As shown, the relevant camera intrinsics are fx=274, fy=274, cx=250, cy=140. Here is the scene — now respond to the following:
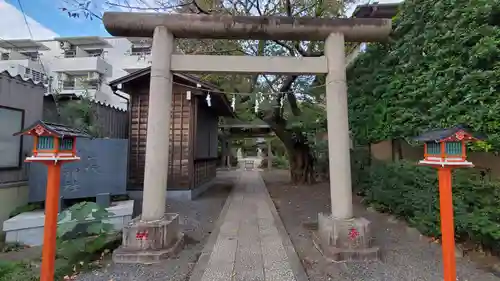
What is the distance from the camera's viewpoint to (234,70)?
4.96m

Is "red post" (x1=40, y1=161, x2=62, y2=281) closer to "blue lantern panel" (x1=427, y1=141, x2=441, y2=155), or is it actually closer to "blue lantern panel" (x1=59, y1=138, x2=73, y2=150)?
"blue lantern panel" (x1=59, y1=138, x2=73, y2=150)

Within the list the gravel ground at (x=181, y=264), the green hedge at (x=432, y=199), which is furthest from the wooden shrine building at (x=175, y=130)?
the green hedge at (x=432, y=199)

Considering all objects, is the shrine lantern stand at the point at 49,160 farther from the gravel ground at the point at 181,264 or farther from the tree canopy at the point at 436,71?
the tree canopy at the point at 436,71

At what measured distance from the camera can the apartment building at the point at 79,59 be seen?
2342 cm

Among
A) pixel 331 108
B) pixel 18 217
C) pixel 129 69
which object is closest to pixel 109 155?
pixel 18 217

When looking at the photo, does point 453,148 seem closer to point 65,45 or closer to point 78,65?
point 78,65

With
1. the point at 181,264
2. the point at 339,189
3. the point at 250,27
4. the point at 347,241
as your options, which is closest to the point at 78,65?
the point at 250,27

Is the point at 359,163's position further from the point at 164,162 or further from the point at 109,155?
the point at 109,155

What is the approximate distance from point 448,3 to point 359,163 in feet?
18.4

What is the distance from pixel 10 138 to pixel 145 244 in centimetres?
485

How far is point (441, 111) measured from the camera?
4445 millimetres

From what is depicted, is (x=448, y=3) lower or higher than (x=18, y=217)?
higher

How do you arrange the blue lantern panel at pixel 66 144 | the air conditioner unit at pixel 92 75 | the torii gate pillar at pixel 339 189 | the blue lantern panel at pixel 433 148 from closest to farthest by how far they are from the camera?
the blue lantern panel at pixel 433 148 < the blue lantern panel at pixel 66 144 < the torii gate pillar at pixel 339 189 < the air conditioner unit at pixel 92 75

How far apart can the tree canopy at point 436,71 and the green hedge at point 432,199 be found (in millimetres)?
702
